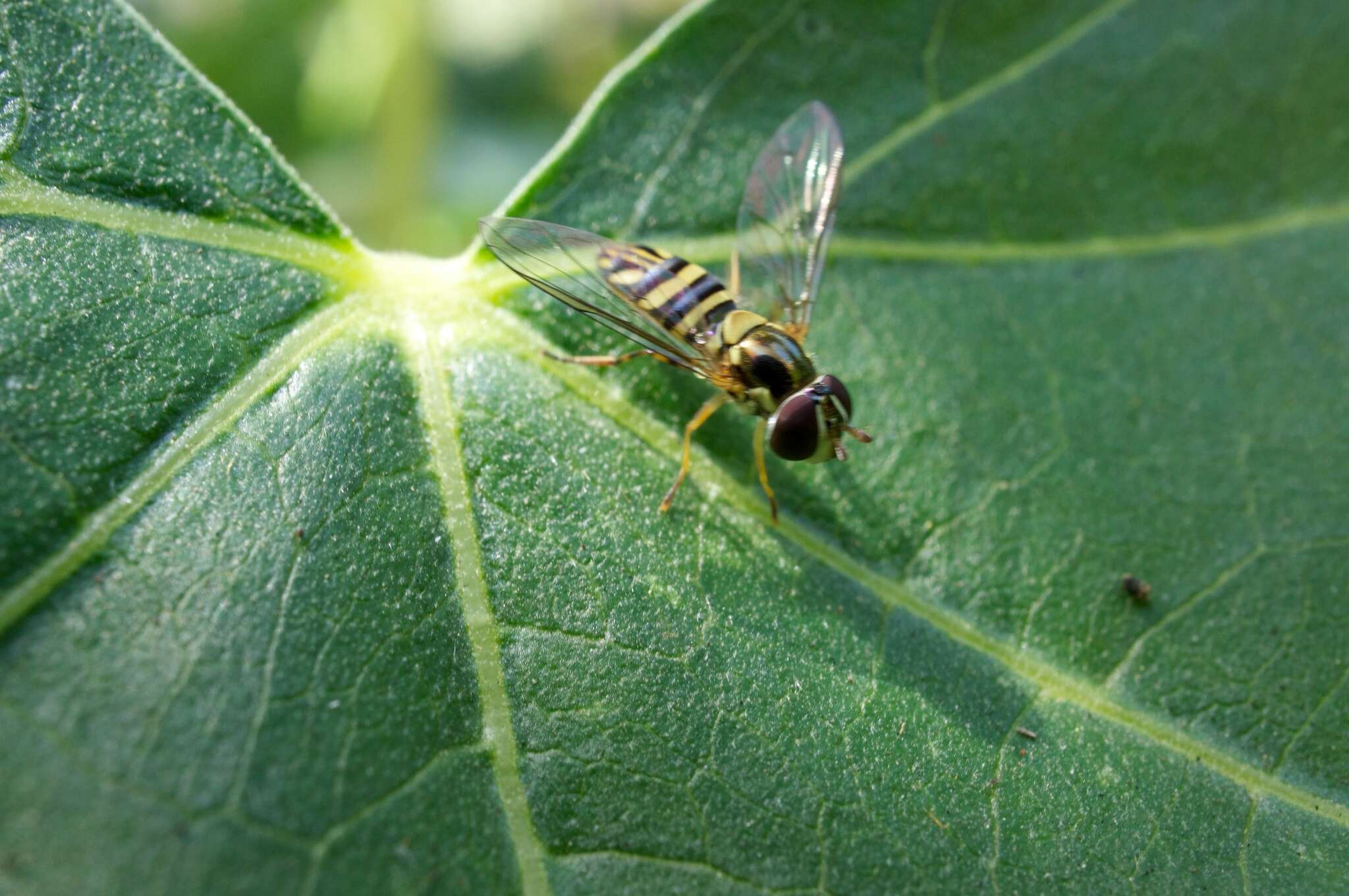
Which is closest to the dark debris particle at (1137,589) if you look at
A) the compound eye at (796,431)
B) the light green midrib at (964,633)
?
the light green midrib at (964,633)

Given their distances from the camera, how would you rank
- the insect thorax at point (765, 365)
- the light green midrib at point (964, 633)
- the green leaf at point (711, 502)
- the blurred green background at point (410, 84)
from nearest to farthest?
1. the green leaf at point (711, 502)
2. the light green midrib at point (964, 633)
3. the insect thorax at point (765, 365)
4. the blurred green background at point (410, 84)

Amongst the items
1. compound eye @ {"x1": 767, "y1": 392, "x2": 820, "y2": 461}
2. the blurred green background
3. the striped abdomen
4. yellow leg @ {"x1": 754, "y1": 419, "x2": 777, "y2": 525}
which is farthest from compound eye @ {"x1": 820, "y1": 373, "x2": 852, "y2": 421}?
the blurred green background

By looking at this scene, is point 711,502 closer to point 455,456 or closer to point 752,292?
point 455,456

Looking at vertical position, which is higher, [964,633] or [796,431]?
[796,431]

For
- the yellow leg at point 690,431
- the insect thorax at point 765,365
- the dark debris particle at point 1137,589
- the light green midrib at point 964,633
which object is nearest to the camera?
the light green midrib at point 964,633

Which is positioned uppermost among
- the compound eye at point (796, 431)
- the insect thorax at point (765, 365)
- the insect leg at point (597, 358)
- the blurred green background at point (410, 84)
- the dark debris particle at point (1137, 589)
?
the blurred green background at point (410, 84)

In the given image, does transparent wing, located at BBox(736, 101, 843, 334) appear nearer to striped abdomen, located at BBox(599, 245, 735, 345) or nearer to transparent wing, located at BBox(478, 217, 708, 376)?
striped abdomen, located at BBox(599, 245, 735, 345)

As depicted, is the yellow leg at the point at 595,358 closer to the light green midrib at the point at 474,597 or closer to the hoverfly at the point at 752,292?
the hoverfly at the point at 752,292

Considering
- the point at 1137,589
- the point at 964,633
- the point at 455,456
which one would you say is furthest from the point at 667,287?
the point at 1137,589
